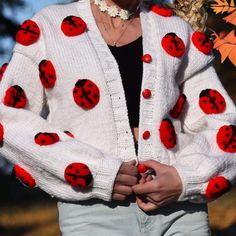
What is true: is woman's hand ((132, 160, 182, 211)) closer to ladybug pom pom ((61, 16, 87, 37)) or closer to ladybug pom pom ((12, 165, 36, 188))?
ladybug pom pom ((12, 165, 36, 188))

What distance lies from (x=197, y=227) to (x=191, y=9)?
87 cm

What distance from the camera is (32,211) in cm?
523

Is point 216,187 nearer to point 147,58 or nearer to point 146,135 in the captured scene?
point 146,135

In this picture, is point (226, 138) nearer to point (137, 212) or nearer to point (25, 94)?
point (137, 212)

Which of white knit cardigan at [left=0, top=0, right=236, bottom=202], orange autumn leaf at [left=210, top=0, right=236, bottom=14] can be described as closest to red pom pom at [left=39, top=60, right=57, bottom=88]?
white knit cardigan at [left=0, top=0, right=236, bottom=202]

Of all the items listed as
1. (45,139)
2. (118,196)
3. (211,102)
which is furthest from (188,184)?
(45,139)

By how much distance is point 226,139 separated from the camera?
2.12 metres

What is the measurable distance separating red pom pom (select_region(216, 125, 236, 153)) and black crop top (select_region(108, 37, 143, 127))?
0.82ft

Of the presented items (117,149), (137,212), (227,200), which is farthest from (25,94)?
(227,200)

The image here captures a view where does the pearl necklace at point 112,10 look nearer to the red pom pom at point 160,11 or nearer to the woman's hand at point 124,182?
the red pom pom at point 160,11

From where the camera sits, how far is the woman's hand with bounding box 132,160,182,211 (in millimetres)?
1967

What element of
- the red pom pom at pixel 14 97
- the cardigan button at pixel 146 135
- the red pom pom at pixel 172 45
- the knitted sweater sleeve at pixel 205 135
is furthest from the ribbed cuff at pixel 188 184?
the red pom pom at pixel 14 97

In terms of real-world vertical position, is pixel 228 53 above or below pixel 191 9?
below

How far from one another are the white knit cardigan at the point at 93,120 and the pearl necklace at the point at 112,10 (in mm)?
39
